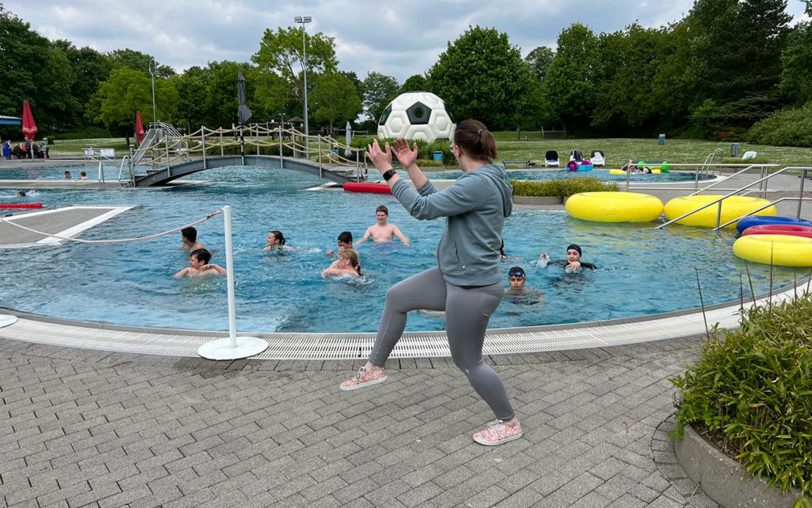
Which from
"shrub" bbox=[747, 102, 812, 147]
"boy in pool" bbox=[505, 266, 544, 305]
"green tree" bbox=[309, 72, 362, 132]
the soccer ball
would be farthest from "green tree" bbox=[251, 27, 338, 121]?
"boy in pool" bbox=[505, 266, 544, 305]

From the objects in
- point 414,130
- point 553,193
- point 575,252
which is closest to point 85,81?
point 414,130

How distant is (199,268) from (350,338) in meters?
5.50

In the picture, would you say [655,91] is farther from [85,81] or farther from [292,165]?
[85,81]

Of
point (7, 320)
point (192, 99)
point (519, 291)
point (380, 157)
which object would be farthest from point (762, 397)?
point (192, 99)

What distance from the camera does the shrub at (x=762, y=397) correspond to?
288 cm

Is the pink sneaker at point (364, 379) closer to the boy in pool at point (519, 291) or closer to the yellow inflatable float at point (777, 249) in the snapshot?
the boy in pool at point (519, 291)

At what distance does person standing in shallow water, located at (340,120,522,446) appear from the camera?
11.5 ft

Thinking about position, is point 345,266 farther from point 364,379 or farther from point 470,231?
point 470,231

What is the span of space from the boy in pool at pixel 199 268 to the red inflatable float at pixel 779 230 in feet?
33.4

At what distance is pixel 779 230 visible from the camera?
11.2 m

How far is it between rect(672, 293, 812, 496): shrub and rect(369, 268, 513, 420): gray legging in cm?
111

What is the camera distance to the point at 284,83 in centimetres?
6162

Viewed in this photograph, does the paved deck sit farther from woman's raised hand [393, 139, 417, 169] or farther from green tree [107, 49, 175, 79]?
green tree [107, 49, 175, 79]

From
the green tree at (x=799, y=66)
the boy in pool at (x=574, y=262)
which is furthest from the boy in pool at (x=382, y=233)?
the green tree at (x=799, y=66)
